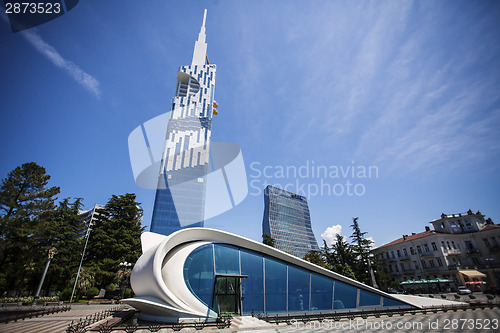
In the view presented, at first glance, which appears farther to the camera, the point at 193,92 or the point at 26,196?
the point at 193,92

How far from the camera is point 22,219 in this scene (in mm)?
21141

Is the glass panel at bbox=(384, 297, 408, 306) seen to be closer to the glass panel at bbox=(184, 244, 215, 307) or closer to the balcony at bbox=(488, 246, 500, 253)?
the glass panel at bbox=(184, 244, 215, 307)

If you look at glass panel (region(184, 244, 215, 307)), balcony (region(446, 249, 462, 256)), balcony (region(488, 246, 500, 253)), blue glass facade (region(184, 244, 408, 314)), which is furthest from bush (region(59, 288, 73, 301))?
balcony (region(488, 246, 500, 253))

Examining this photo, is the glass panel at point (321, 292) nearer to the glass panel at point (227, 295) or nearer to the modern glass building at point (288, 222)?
the glass panel at point (227, 295)

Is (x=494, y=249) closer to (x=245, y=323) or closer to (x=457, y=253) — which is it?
(x=457, y=253)

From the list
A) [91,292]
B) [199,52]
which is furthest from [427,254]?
[199,52]

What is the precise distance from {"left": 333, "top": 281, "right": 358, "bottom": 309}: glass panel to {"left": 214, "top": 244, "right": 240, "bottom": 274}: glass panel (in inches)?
258

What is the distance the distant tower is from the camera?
70812mm

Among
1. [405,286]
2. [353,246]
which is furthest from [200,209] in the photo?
[405,286]

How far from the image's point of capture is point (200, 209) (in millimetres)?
73688

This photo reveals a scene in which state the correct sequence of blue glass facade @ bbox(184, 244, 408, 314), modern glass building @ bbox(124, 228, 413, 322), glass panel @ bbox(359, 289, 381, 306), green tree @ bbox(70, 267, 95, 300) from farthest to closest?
green tree @ bbox(70, 267, 95, 300)
glass panel @ bbox(359, 289, 381, 306)
blue glass facade @ bbox(184, 244, 408, 314)
modern glass building @ bbox(124, 228, 413, 322)

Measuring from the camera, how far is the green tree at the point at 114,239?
28192 mm

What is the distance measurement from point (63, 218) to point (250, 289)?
31.2 meters

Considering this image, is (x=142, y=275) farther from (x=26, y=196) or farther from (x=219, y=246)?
(x=26, y=196)
